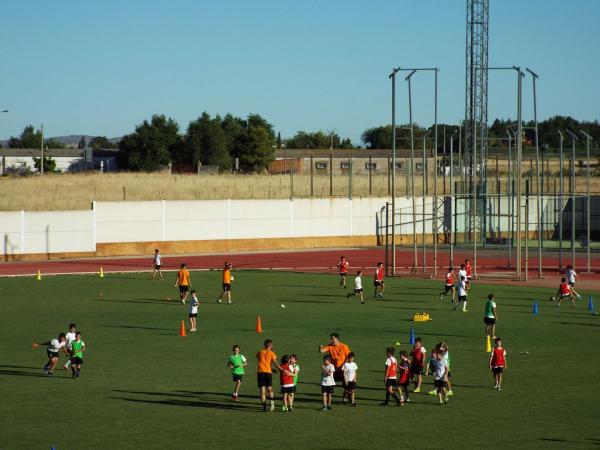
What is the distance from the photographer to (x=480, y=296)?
47594 mm

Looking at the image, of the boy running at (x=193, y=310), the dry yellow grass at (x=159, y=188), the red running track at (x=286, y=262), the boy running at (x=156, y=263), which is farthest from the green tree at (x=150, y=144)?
the boy running at (x=193, y=310)

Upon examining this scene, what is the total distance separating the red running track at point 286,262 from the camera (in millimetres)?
60625

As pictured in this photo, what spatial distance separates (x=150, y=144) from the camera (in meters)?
136

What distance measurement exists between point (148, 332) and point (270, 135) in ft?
375

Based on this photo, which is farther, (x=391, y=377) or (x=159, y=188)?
(x=159, y=188)

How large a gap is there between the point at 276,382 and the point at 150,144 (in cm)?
11098

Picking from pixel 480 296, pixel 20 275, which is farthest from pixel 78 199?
pixel 480 296

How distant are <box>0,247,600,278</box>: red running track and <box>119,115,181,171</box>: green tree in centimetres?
6495

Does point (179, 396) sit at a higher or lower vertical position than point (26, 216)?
lower

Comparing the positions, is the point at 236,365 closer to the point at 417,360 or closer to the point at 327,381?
the point at 327,381

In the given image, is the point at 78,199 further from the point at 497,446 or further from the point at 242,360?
the point at 497,446

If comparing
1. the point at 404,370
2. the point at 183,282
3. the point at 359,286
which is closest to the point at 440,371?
the point at 404,370

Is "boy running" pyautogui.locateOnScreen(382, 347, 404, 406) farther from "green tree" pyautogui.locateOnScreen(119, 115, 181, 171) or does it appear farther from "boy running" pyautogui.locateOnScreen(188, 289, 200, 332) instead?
"green tree" pyautogui.locateOnScreen(119, 115, 181, 171)

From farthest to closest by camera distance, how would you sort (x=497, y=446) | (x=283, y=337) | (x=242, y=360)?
(x=283, y=337) → (x=242, y=360) → (x=497, y=446)
